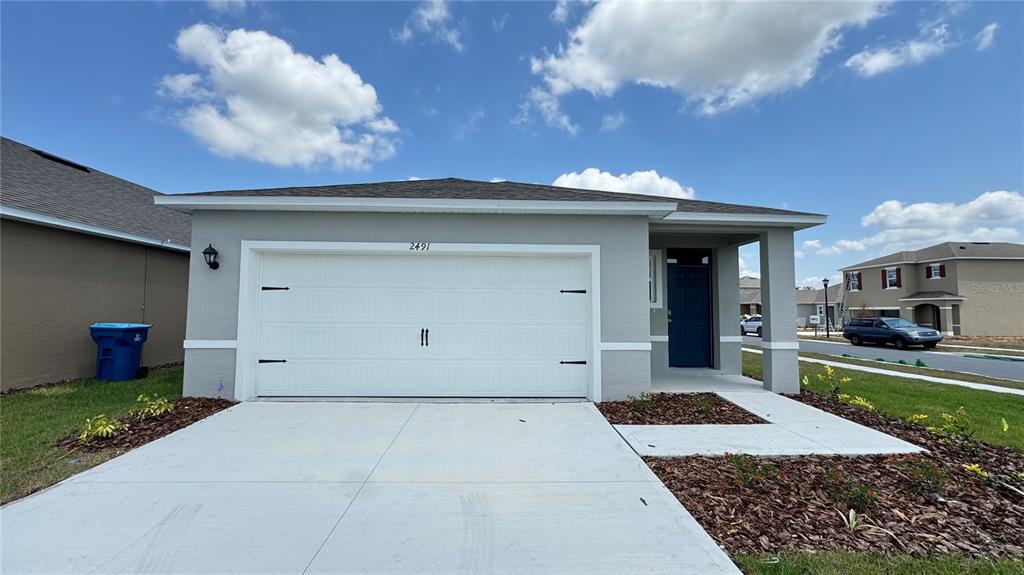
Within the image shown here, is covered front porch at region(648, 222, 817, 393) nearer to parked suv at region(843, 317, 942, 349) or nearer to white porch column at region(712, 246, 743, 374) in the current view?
white porch column at region(712, 246, 743, 374)

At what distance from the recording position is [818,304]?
45.9m

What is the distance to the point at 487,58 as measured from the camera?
10.3 meters

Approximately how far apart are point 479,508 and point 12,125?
50.3 feet

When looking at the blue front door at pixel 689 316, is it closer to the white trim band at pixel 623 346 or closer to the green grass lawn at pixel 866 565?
the white trim band at pixel 623 346

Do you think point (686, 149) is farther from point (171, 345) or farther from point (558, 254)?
point (171, 345)

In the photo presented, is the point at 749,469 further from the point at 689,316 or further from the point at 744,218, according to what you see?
the point at 689,316

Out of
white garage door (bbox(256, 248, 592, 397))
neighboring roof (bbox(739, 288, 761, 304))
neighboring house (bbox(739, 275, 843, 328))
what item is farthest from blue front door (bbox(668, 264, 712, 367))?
neighboring roof (bbox(739, 288, 761, 304))

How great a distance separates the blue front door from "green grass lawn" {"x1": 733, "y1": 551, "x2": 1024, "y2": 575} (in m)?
6.52

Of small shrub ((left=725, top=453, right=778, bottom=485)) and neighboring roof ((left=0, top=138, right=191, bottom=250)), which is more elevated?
neighboring roof ((left=0, top=138, right=191, bottom=250))

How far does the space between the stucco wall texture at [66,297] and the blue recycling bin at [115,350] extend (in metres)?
0.40

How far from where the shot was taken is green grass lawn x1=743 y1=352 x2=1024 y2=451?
16.9ft

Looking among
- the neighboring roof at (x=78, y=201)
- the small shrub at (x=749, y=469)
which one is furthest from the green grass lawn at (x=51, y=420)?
the small shrub at (x=749, y=469)

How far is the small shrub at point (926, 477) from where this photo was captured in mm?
3316

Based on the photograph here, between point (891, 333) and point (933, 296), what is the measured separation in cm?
1157
